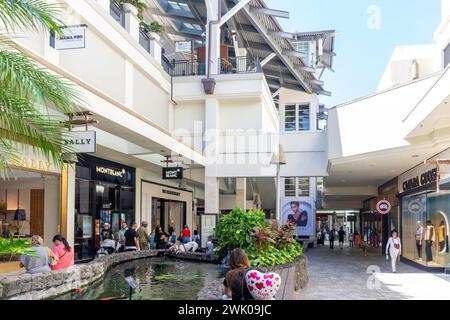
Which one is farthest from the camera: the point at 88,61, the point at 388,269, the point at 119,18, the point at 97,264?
the point at 119,18

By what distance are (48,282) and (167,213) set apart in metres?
15.9

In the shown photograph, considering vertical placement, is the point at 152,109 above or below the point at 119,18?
below

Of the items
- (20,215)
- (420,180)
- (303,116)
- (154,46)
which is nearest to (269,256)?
(20,215)

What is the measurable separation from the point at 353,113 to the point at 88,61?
8.42 m

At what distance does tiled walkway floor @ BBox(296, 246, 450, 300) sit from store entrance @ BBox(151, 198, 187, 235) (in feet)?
26.5

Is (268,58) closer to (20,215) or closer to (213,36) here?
(213,36)

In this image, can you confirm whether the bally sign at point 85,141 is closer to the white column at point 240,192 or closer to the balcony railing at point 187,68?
the balcony railing at point 187,68

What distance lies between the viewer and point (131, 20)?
17.4 m
